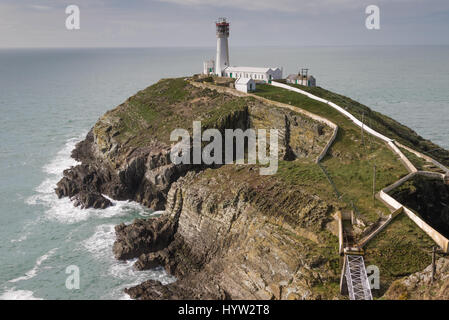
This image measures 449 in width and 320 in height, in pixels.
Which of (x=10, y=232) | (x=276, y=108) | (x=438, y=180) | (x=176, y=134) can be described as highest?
(x=276, y=108)

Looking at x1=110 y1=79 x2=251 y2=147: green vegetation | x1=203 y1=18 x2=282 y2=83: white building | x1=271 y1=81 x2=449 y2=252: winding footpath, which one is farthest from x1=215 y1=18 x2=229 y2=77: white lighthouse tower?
x1=271 y1=81 x2=449 y2=252: winding footpath

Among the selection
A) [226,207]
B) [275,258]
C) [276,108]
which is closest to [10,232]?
[226,207]

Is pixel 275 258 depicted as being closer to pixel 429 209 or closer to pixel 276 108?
pixel 429 209

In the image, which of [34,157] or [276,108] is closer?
[276,108]

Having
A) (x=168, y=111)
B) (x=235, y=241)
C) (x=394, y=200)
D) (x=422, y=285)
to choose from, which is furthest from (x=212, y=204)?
(x=168, y=111)

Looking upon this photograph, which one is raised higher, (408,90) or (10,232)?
(408,90)

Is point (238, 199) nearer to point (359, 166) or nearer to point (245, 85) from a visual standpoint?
point (359, 166)
